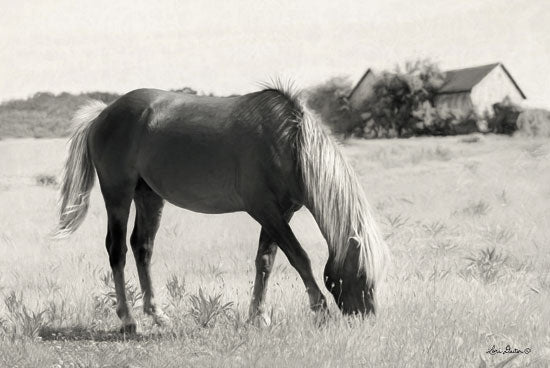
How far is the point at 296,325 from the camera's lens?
18.2ft

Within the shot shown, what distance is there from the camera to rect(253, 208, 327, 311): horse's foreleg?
547cm

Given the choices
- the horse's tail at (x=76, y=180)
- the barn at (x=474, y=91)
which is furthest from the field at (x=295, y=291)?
the barn at (x=474, y=91)

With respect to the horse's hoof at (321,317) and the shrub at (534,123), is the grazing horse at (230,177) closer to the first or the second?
the horse's hoof at (321,317)

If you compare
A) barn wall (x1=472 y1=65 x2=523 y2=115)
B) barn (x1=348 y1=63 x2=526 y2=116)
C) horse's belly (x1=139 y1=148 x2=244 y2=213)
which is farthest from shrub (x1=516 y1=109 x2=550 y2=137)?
horse's belly (x1=139 y1=148 x2=244 y2=213)

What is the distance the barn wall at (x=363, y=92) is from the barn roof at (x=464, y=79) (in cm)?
454

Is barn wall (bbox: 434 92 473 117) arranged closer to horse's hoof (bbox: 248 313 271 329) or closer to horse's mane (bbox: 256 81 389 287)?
horse's hoof (bbox: 248 313 271 329)

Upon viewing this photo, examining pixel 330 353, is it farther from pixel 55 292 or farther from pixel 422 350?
pixel 55 292

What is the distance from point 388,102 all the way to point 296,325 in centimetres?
3516

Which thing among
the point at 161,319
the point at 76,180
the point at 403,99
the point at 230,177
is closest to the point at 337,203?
the point at 230,177

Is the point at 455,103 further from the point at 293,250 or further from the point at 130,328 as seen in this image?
the point at 293,250

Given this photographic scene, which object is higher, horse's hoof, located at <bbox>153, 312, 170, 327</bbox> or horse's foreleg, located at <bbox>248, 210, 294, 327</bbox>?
horse's foreleg, located at <bbox>248, 210, 294, 327</bbox>

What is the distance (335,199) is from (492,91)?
37627mm

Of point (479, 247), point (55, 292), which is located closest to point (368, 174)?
point (479, 247)

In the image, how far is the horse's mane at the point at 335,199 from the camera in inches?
→ 200
